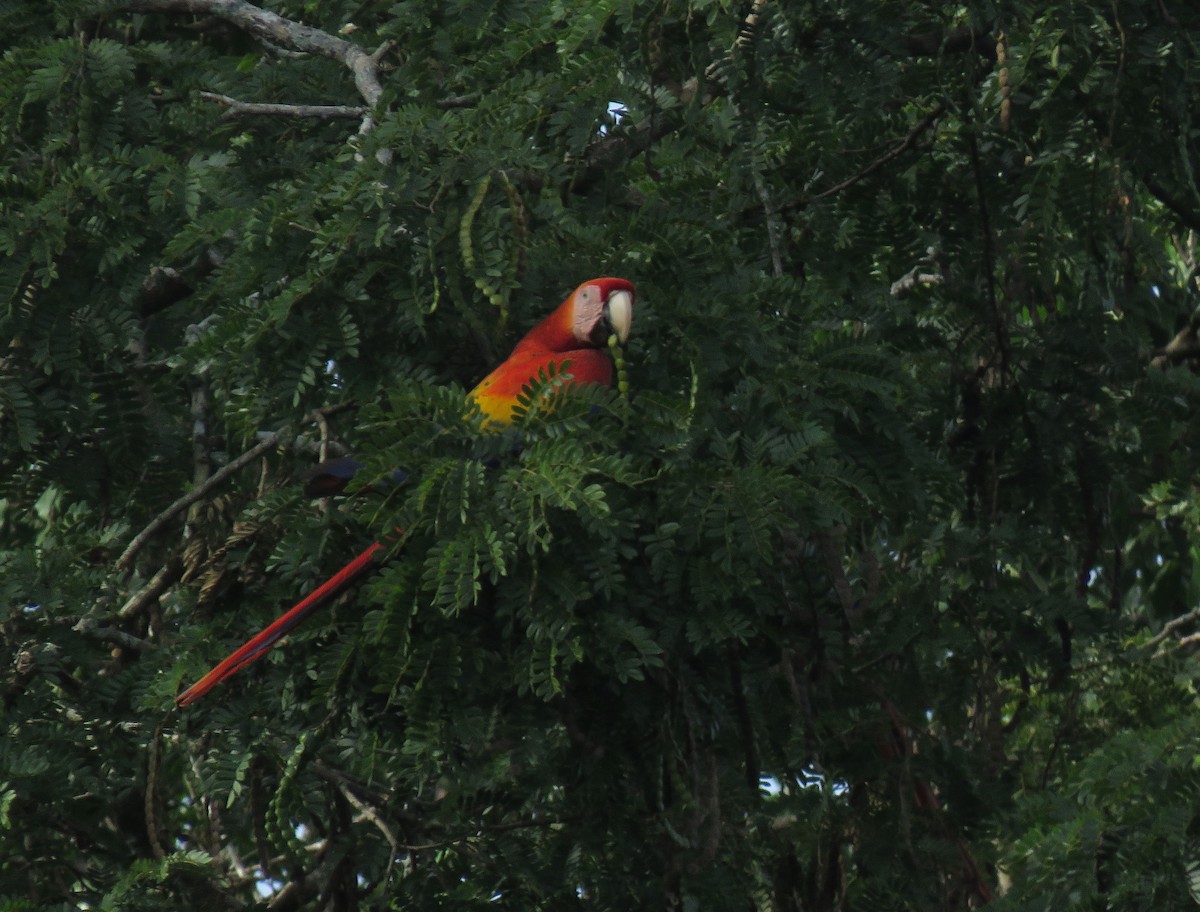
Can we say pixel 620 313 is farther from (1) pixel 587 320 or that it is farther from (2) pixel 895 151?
(2) pixel 895 151

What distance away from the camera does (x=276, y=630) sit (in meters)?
2.98

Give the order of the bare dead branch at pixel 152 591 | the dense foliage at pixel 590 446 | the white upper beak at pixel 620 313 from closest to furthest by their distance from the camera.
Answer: the dense foliage at pixel 590 446 < the white upper beak at pixel 620 313 < the bare dead branch at pixel 152 591

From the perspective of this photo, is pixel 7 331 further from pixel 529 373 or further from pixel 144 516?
pixel 529 373

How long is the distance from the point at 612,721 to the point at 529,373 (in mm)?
721

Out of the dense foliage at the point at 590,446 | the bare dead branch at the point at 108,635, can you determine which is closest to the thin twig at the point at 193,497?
the dense foliage at the point at 590,446

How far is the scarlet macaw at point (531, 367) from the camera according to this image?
2.91 meters

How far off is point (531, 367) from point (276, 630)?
72cm

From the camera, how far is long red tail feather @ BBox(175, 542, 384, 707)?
2893mm

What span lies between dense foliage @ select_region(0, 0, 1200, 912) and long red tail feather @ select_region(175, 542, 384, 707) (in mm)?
46

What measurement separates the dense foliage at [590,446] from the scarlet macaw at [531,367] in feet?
0.18

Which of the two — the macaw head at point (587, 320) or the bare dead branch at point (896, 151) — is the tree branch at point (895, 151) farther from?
the macaw head at point (587, 320)

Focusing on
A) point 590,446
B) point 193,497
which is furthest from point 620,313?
point 193,497

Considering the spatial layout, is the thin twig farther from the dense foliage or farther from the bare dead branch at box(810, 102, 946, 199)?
the bare dead branch at box(810, 102, 946, 199)

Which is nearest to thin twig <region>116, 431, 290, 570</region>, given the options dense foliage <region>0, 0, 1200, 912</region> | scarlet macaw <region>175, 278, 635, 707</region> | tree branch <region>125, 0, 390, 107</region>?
dense foliage <region>0, 0, 1200, 912</region>
